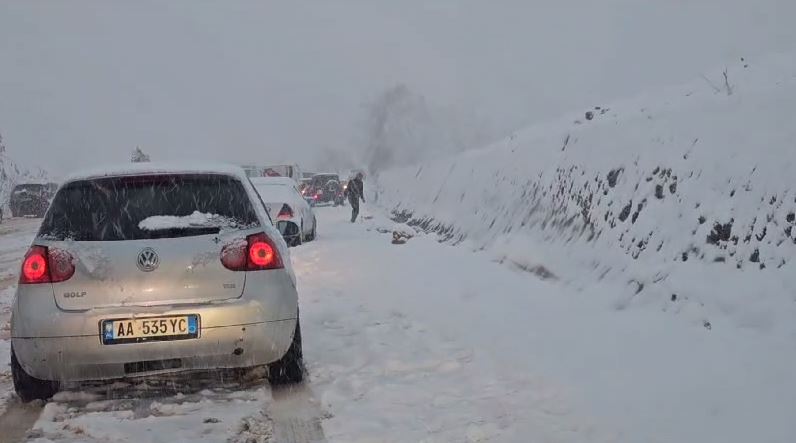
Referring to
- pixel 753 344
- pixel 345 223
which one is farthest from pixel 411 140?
pixel 753 344

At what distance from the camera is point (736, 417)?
3.85 meters

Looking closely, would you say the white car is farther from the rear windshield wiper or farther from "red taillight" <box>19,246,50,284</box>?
"red taillight" <box>19,246,50,284</box>

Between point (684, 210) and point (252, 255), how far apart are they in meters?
4.14

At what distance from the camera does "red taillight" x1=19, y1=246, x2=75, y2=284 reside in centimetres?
428

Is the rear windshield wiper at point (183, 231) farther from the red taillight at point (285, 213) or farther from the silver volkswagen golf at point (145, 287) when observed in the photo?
the red taillight at point (285, 213)

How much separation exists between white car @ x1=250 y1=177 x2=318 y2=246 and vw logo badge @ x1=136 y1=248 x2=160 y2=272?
363 inches

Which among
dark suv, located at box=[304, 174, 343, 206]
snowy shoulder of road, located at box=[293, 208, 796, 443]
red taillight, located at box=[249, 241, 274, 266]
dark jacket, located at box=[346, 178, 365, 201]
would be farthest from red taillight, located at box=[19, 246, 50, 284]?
dark suv, located at box=[304, 174, 343, 206]

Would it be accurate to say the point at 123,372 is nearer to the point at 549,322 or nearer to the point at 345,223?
the point at 549,322

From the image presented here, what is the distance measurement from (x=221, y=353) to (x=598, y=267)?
4.51 metres

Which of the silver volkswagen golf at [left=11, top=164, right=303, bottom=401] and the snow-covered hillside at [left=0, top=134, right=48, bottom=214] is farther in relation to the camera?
the snow-covered hillside at [left=0, top=134, right=48, bottom=214]

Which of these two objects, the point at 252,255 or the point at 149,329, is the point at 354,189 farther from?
the point at 149,329

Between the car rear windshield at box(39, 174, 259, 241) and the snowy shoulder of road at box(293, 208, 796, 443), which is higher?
the car rear windshield at box(39, 174, 259, 241)

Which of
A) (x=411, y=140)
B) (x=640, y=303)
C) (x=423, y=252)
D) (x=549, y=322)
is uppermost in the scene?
(x=640, y=303)

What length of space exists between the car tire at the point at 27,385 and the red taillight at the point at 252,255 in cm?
150
